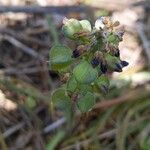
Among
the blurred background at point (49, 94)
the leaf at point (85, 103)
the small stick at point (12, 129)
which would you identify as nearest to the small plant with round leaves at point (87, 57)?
the leaf at point (85, 103)

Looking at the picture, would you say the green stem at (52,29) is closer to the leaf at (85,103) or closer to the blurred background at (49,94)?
the blurred background at (49,94)

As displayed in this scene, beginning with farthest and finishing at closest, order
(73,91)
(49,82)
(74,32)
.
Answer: (49,82)
(73,91)
(74,32)

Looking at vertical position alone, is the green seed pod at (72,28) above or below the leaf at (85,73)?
above

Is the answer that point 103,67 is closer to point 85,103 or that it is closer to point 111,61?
point 111,61

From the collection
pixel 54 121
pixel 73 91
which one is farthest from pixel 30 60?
pixel 73 91

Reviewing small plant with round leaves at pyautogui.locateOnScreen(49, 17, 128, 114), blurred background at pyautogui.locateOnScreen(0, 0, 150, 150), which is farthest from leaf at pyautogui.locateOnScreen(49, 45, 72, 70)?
blurred background at pyautogui.locateOnScreen(0, 0, 150, 150)

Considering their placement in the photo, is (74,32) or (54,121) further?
(54,121)

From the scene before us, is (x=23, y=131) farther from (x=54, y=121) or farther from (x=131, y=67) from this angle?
(x=131, y=67)
